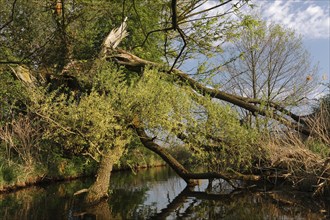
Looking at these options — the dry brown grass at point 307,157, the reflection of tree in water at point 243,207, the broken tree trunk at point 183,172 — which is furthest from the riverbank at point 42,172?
the dry brown grass at point 307,157

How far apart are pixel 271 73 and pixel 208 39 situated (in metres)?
23.1

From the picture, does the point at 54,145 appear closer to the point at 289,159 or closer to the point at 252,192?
the point at 252,192

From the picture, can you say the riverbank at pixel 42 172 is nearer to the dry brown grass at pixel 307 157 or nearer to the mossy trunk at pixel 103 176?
the mossy trunk at pixel 103 176

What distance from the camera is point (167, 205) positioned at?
39.9 feet

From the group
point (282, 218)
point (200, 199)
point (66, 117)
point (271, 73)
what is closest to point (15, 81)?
point (66, 117)

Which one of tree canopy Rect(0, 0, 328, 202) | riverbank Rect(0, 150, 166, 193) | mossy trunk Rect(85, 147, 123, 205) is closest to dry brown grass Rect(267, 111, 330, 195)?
tree canopy Rect(0, 0, 328, 202)

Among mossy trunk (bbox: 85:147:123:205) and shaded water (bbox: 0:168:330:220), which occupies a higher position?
mossy trunk (bbox: 85:147:123:205)

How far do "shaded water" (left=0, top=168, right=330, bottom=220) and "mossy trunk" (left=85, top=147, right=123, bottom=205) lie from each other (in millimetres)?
379

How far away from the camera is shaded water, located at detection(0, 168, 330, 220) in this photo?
33.9 ft

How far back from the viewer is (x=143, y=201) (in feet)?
43.1

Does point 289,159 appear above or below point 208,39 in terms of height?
below

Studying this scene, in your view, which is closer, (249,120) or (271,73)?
(249,120)

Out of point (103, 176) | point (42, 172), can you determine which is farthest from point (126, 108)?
point (42, 172)

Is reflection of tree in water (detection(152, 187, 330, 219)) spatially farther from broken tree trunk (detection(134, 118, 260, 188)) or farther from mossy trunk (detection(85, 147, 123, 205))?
mossy trunk (detection(85, 147, 123, 205))
